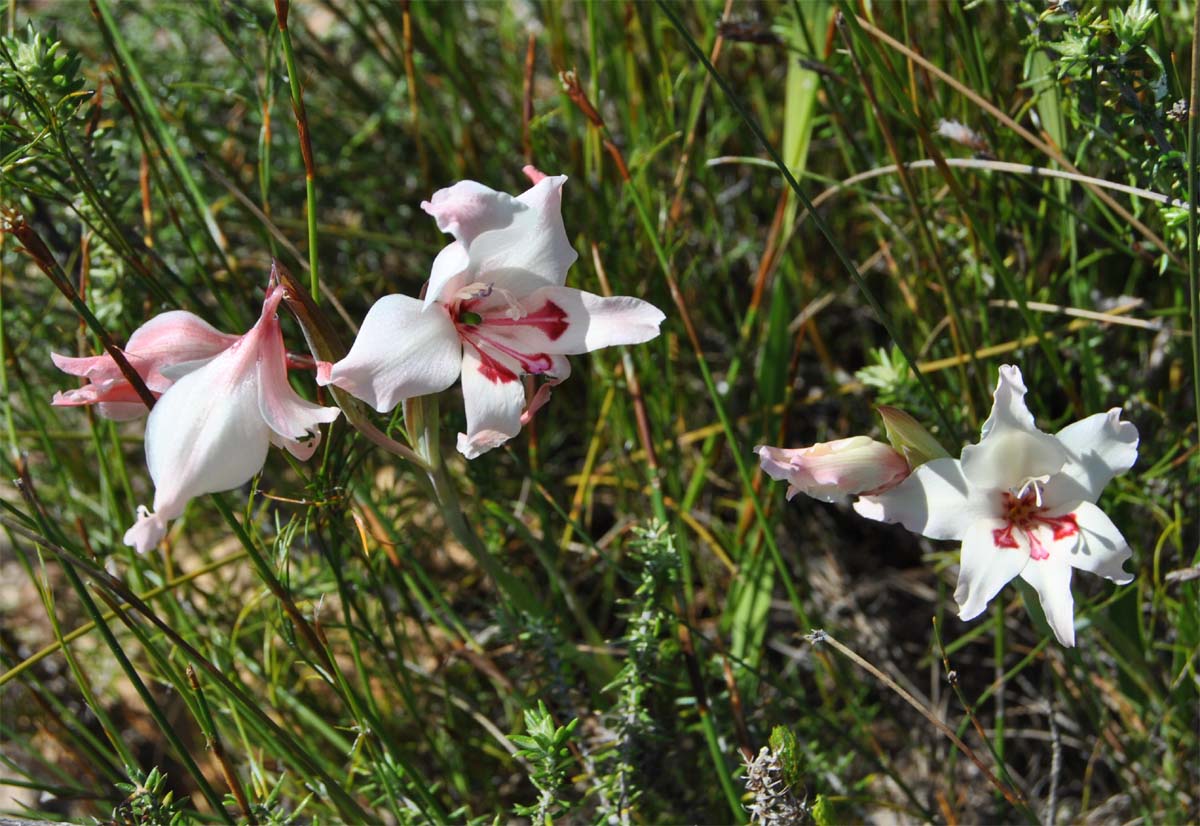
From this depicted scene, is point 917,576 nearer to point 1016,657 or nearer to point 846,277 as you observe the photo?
point 1016,657

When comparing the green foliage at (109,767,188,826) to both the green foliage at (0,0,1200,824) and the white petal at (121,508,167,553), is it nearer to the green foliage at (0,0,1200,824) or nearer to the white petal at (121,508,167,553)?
the green foliage at (0,0,1200,824)

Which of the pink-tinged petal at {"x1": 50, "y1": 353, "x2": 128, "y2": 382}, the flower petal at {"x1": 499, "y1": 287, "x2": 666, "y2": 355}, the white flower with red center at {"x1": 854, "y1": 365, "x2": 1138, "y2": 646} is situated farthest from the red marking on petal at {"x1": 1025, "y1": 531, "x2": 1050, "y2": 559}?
the pink-tinged petal at {"x1": 50, "y1": 353, "x2": 128, "y2": 382}

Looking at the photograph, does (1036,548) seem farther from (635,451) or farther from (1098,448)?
(635,451)

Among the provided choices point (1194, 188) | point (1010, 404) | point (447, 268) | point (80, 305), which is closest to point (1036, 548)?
point (1010, 404)

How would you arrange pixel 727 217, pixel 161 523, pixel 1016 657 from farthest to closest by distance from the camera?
1. pixel 727 217
2. pixel 1016 657
3. pixel 161 523

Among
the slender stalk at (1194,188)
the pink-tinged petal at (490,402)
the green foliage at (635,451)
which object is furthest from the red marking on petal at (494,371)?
the slender stalk at (1194,188)

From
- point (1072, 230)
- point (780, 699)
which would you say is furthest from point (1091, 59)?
point (780, 699)
